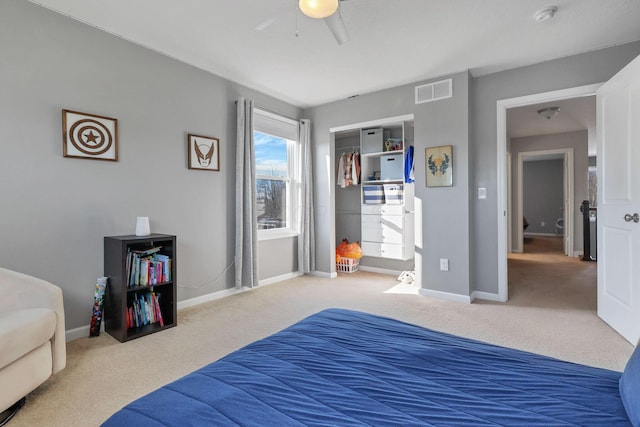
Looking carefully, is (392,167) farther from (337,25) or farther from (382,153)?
(337,25)

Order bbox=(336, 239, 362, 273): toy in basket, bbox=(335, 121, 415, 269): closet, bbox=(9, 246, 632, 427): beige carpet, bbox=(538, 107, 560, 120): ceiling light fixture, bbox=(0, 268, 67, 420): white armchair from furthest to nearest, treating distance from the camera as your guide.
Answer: bbox=(336, 239, 362, 273): toy in basket < bbox=(538, 107, 560, 120): ceiling light fixture < bbox=(335, 121, 415, 269): closet < bbox=(9, 246, 632, 427): beige carpet < bbox=(0, 268, 67, 420): white armchair

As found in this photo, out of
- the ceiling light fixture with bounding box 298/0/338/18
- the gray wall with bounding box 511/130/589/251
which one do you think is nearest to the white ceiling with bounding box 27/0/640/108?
the ceiling light fixture with bounding box 298/0/338/18

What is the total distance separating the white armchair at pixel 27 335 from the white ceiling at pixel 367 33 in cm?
207

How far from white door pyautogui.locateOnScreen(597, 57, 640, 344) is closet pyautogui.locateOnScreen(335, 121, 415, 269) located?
1.99 m

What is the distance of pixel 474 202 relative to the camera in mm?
3699

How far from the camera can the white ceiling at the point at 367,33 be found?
2443mm

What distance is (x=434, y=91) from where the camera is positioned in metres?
3.74

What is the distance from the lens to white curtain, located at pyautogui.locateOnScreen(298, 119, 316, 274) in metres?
4.75

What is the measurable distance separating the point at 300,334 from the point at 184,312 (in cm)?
242

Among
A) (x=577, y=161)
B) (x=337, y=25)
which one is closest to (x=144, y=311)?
(x=337, y=25)

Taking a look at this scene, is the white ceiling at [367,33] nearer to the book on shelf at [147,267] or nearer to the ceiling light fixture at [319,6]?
the ceiling light fixture at [319,6]

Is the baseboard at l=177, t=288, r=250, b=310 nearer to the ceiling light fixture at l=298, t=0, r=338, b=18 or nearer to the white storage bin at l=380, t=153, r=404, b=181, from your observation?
the white storage bin at l=380, t=153, r=404, b=181

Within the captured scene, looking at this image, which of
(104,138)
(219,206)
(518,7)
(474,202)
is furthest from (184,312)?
(518,7)

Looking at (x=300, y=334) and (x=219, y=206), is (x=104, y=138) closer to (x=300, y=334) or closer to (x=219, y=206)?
(x=219, y=206)
